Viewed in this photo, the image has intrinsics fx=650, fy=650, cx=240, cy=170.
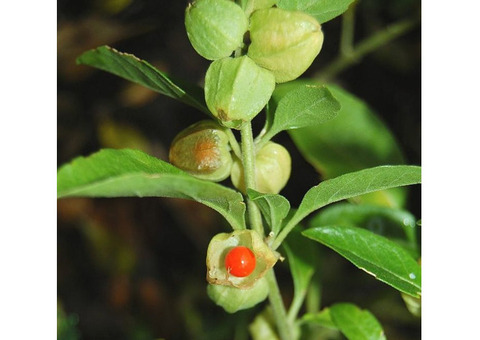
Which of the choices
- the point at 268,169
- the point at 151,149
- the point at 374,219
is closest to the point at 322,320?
the point at 374,219

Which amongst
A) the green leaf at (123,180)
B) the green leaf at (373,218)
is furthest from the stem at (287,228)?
the green leaf at (373,218)

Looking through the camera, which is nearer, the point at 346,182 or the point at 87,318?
the point at 346,182

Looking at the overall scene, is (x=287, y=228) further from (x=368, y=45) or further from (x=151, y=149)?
(x=151, y=149)

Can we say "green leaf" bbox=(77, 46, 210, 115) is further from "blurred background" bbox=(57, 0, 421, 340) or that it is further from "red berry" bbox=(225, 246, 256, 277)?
"blurred background" bbox=(57, 0, 421, 340)

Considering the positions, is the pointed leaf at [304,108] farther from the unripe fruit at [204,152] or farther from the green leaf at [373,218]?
the green leaf at [373,218]

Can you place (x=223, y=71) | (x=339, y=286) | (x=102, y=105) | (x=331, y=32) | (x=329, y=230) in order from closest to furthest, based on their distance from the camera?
(x=223, y=71), (x=329, y=230), (x=339, y=286), (x=331, y=32), (x=102, y=105)
